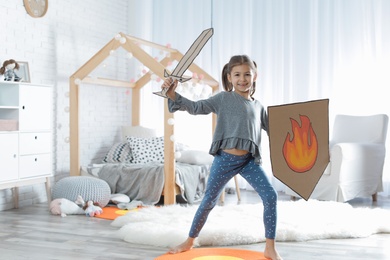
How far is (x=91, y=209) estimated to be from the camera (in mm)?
4145

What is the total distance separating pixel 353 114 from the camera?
5.39 m

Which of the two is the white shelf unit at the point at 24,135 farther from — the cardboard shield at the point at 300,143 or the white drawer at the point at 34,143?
the cardboard shield at the point at 300,143

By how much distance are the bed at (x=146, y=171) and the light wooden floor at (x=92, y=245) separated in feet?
2.45

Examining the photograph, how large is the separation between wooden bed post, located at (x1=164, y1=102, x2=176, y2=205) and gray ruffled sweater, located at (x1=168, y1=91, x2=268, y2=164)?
1628mm

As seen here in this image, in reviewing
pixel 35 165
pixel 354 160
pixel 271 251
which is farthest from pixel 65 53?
pixel 271 251

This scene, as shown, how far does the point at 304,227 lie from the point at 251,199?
165 centimetres

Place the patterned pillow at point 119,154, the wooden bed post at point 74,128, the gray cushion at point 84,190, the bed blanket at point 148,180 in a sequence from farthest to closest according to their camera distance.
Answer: the patterned pillow at point 119,154, the wooden bed post at point 74,128, the bed blanket at point 148,180, the gray cushion at point 84,190

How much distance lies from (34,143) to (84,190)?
21.8 inches

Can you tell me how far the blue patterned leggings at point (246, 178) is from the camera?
269cm

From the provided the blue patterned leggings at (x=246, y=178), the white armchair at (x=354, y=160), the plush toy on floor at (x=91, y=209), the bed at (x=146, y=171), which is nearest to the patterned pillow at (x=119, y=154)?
the bed at (x=146, y=171)

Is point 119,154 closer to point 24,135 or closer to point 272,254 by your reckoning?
point 24,135

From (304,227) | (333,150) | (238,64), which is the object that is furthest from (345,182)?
(238,64)

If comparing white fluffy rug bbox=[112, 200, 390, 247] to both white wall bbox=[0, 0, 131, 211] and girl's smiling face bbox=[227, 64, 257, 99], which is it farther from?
white wall bbox=[0, 0, 131, 211]

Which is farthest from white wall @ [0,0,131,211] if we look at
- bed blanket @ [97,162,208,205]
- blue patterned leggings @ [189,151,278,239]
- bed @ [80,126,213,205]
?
blue patterned leggings @ [189,151,278,239]
